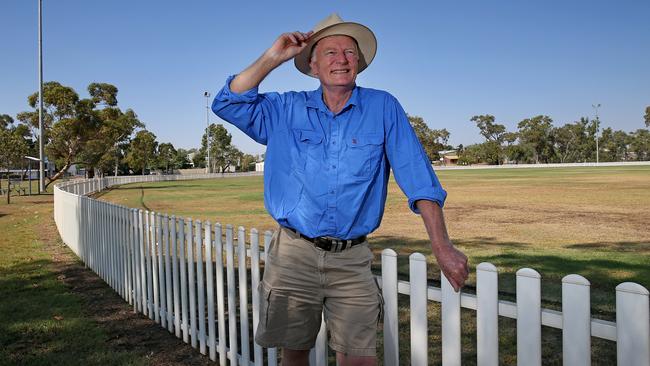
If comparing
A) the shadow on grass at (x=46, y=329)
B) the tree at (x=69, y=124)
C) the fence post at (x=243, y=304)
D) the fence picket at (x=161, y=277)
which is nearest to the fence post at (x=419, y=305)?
the fence post at (x=243, y=304)

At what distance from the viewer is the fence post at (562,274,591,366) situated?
1.79 metres

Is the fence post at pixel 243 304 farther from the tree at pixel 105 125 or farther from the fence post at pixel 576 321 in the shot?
the tree at pixel 105 125

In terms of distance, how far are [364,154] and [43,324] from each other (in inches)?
172

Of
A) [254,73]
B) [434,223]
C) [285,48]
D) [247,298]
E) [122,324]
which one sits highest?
[285,48]

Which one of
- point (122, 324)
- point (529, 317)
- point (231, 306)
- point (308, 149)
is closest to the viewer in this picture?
point (529, 317)

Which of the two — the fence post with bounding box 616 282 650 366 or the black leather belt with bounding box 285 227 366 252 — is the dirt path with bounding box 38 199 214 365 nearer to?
the black leather belt with bounding box 285 227 366 252

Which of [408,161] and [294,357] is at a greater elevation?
[408,161]

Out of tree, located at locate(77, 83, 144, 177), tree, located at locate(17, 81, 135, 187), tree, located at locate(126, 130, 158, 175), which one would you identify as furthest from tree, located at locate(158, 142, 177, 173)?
tree, located at locate(17, 81, 135, 187)

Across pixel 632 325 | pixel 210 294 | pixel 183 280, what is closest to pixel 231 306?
pixel 210 294

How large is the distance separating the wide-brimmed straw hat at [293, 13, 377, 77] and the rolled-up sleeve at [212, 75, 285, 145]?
0.26m

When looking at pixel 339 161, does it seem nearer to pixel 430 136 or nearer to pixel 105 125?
pixel 105 125

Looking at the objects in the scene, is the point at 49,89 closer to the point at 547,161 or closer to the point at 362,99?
the point at 362,99

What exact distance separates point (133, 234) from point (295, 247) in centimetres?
366

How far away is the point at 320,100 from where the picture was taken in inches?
94.0
